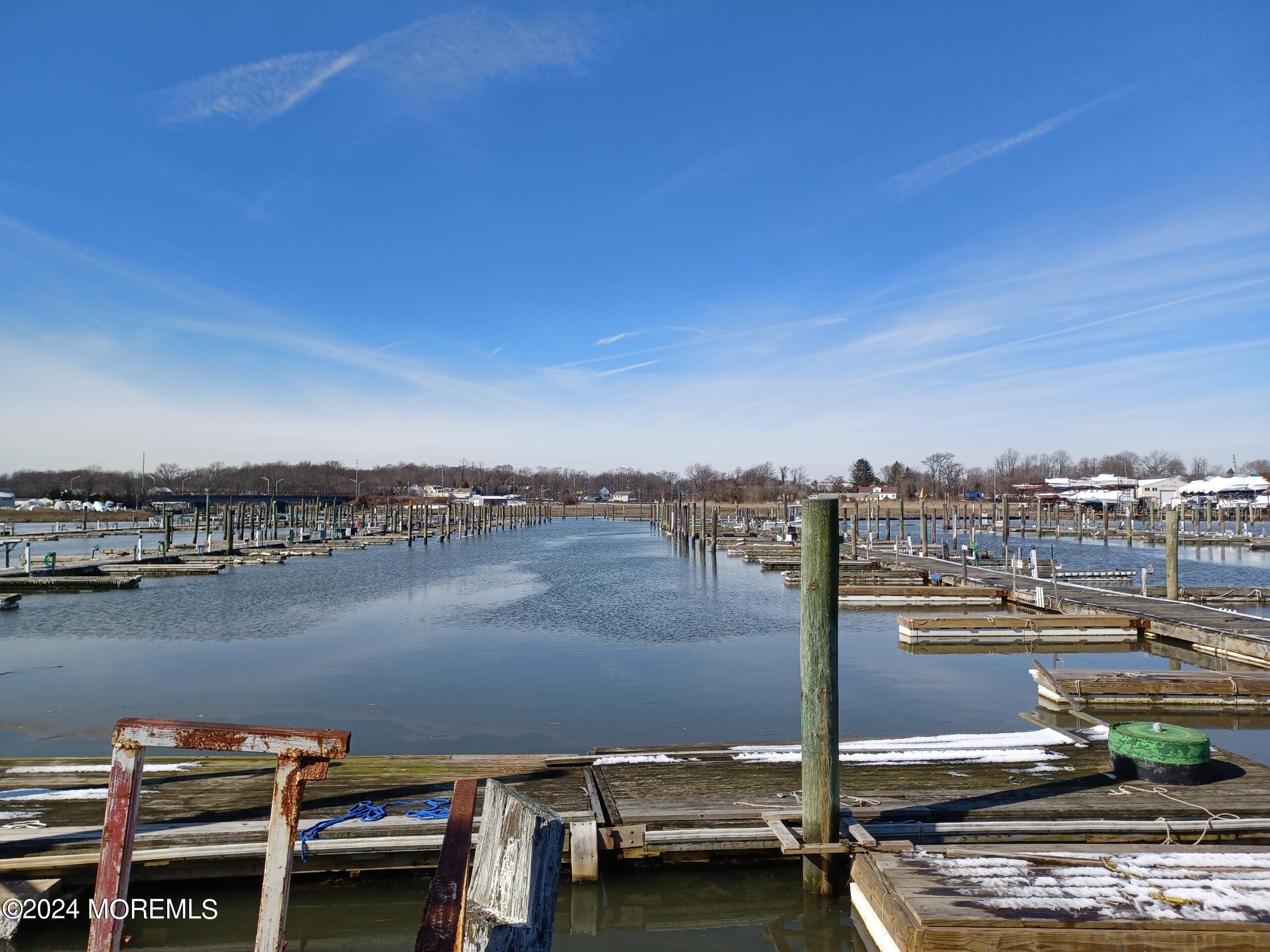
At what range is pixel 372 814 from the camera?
25.9 feet

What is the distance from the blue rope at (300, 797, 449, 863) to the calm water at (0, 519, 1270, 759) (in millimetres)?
4199

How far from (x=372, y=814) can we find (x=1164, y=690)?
46.8 ft

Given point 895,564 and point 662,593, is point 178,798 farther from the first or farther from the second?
point 895,564

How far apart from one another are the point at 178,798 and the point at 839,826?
22.5ft

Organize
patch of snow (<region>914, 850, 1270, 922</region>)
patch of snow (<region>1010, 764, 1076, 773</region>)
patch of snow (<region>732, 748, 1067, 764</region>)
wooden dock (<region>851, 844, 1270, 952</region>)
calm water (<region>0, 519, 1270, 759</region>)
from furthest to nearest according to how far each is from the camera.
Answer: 1. calm water (<region>0, 519, 1270, 759</region>)
2. patch of snow (<region>732, 748, 1067, 764</region>)
3. patch of snow (<region>1010, 764, 1076, 773</region>)
4. patch of snow (<region>914, 850, 1270, 922</region>)
5. wooden dock (<region>851, 844, 1270, 952</region>)

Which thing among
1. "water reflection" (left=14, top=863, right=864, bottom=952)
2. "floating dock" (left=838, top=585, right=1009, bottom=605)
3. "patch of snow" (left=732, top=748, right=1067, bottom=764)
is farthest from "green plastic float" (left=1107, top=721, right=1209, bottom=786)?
"floating dock" (left=838, top=585, right=1009, bottom=605)

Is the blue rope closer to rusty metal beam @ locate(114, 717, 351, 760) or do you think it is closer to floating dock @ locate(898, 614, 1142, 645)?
rusty metal beam @ locate(114, 717, 351, 760)

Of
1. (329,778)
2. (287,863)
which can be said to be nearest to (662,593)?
(329,778)

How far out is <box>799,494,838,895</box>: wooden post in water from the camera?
714 centimetres

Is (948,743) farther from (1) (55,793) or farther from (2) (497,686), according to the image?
(1) (55,793)

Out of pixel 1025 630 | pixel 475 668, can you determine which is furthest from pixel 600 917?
Result: pixel 1025 630

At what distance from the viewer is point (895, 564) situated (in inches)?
1619

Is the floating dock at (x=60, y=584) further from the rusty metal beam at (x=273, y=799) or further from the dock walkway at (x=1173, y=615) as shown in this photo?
the rusty metal beam at (x=273, y=799)

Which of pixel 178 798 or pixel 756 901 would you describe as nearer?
pixel 756 901
